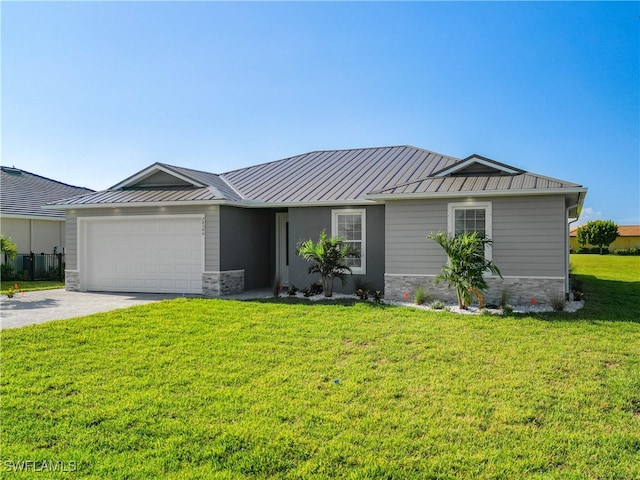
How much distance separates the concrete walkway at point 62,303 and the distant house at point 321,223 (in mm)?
781

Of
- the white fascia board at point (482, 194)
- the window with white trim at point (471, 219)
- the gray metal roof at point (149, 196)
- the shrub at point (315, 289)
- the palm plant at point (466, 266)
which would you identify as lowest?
the shrub at point (315, 289)

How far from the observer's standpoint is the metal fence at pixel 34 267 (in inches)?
731

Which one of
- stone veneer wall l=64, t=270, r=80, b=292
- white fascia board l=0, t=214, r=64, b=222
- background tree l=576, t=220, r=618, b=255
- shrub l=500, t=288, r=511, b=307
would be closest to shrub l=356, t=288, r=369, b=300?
shrub l=500, t=288, r=511, b=307

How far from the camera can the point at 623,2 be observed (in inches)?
371

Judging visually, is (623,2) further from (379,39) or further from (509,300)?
(509,300)

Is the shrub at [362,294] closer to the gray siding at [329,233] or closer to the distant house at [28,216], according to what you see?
the gray siding at [329,233]

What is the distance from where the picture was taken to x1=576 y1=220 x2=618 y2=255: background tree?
49969 mm

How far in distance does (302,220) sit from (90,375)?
862cm

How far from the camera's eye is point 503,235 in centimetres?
1138

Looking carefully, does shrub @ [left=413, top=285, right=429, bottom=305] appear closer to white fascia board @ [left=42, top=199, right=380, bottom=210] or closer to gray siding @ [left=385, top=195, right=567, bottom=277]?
gray siding @ [left=385, top=195, right=567, bottom=277]

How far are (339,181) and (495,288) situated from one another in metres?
6.20

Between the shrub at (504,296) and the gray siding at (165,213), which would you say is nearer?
the shrub at (504,296)

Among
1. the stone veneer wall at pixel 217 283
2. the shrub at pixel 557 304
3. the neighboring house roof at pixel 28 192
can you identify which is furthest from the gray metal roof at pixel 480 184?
the neighboring house roof at pixel 28 192

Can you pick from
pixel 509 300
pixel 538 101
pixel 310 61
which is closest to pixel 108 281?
pixel 310 61
